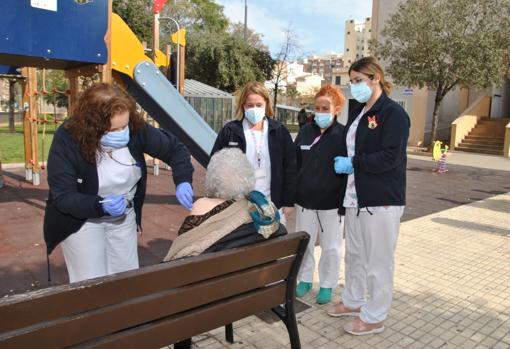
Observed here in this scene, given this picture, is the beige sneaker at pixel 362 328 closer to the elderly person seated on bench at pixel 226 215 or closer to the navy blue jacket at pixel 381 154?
the navy blue jacket at pixel 381 154

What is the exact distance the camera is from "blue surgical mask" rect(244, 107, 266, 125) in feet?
11.3

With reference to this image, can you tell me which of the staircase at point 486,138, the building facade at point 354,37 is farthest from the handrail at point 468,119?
the building facade at point 354,37

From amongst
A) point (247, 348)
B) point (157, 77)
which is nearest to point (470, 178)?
point (157, 77)

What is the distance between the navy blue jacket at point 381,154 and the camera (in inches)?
112

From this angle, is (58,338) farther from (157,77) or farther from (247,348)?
(157,77)

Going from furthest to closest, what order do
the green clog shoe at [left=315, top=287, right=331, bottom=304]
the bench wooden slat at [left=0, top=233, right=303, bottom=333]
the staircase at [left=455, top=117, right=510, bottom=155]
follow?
1. the staircase at [left=455, top=117, right=510, bottom=155]
2. the green clog shoe at [left=315, top=287, right=331, bottom=304]
3. the bench wooden slat at [left=0, top=233, right=303, bottom=333]

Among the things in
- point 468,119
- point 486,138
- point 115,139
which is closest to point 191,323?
point 115,139

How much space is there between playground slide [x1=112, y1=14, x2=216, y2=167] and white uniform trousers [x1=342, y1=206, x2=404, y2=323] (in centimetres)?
356

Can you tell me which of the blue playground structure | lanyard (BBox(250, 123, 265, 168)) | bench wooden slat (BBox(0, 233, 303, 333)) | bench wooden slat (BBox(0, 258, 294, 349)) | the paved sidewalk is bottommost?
the paved sidewalk

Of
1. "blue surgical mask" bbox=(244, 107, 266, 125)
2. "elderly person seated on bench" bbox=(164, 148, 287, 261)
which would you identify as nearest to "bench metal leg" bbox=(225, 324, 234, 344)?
"elderly person seated on bench" bbox=(164, 148, 287, 261)

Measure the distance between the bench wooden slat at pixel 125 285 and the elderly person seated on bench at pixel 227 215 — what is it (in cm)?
9

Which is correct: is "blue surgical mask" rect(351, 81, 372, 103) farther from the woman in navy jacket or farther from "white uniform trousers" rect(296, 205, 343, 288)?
"white uniform trousers" rect(296, 205, 343, 288)

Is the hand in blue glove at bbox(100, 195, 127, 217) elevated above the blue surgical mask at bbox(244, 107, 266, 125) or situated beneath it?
situated beneath

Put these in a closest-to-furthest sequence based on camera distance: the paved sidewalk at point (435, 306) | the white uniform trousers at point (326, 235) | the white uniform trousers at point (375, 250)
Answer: the white uniform trousers at point (375, 250) < the paved sidewalk at point (435, 306) < the white uniform trousers at point (326, 235)
